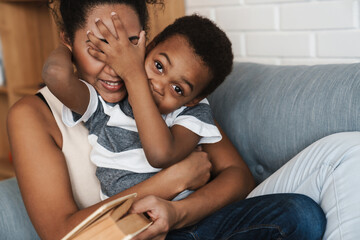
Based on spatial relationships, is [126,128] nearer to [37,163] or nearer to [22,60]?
[37,163]

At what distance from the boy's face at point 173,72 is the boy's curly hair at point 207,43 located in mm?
19

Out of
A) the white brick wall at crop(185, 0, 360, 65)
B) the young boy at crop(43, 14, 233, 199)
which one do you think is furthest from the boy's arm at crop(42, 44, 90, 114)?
the white brick wall at crop(185, 0, 360, 65)

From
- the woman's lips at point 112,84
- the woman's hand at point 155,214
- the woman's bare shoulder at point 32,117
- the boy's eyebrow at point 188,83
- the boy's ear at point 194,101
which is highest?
the woman's lips at point 112,84

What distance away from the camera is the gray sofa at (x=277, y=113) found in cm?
120

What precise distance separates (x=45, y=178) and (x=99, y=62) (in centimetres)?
32

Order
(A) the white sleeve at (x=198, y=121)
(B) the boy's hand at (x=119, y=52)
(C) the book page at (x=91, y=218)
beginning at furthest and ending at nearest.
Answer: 1. (A) the white sleeve at (x=198, y=121)
2. (B) the boy's hand at (x=119, y=52)
3. (C) the book page at (x=91, y=218)

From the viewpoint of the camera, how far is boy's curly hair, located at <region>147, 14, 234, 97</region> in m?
1.18

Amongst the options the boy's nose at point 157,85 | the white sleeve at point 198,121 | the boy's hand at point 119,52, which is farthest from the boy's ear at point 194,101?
the boy's hand at point 119,52

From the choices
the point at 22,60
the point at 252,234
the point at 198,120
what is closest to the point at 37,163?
the point at 198,120

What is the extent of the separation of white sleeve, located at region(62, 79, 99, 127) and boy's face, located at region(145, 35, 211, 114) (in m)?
0.15

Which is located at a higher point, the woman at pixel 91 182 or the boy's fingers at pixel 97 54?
the boy's fingers at pixel 97 54

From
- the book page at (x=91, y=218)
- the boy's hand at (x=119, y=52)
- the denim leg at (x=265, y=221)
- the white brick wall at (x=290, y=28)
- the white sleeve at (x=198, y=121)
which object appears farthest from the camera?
the white brick wall at (x=290, y=28)

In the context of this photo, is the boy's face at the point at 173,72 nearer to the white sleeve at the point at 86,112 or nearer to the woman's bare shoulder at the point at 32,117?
the white sleeve at the point at 86,112

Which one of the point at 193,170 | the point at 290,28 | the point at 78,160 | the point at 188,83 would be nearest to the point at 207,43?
the point at 188,83
